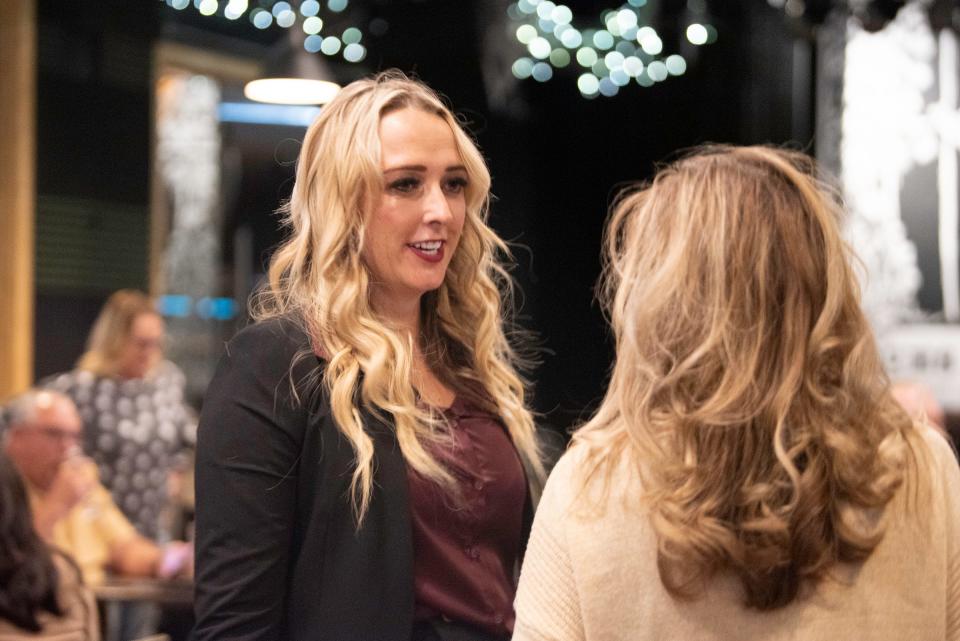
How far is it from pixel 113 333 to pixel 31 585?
2.09m

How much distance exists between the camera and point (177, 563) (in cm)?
379

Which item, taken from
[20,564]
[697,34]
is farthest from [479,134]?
[20,564]

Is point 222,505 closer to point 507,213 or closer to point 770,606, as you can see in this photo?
point 770,606

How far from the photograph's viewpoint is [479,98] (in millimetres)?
6523

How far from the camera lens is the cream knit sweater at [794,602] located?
1235 mm

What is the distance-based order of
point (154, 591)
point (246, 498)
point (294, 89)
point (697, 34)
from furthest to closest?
1. point (697, 34)
2. point (294, 89)
3. point (154, 591)
4. point (246, 498)

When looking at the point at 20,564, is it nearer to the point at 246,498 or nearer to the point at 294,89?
the point at 246,498

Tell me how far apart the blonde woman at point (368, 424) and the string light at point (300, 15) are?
3631 millimetres

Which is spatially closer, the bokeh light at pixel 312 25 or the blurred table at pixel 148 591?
the blurred table at pixel 148 591

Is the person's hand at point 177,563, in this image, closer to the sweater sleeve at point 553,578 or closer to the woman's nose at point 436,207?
the woman's nose at point 436,207

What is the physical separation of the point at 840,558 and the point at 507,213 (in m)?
5.78

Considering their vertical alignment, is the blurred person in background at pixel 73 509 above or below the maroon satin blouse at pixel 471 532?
below

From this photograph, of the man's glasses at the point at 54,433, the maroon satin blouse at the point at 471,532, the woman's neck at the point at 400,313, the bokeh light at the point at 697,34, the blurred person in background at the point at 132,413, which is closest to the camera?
the maroon satin blouse at the point at 471,532

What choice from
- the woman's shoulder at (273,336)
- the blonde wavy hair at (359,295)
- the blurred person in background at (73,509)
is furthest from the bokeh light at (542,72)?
the woman's shoulder at (273,336)
